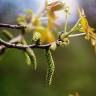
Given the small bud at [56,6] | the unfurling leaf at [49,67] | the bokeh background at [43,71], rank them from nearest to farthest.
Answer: the unfurling leaf at [49,67], the small bud at [56,6], the bokeh background at [43,71]

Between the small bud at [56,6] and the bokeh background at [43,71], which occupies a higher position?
the small bud at [56,6]

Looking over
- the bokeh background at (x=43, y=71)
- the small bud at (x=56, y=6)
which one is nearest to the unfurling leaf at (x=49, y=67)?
the small bud at (x=56, y=6)

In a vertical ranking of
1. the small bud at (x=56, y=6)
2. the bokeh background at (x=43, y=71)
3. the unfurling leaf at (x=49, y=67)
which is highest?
the small bud at (x=56, y=6)

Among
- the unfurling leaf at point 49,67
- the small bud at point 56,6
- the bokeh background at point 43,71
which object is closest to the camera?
the unfurling leaf at point 49,67

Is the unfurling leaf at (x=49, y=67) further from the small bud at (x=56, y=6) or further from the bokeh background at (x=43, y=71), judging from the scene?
the bokeh background at (x=43, y=71)

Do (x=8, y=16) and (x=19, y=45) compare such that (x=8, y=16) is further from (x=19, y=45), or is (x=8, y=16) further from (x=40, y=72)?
(x=19, y=45)

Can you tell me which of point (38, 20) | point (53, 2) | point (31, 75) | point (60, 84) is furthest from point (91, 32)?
point (31, 75)

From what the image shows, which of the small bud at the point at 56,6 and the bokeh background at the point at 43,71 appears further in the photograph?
the bokeh background at the point at 43,71

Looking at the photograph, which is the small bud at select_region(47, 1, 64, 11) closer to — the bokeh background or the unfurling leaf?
the unfurling leaf
